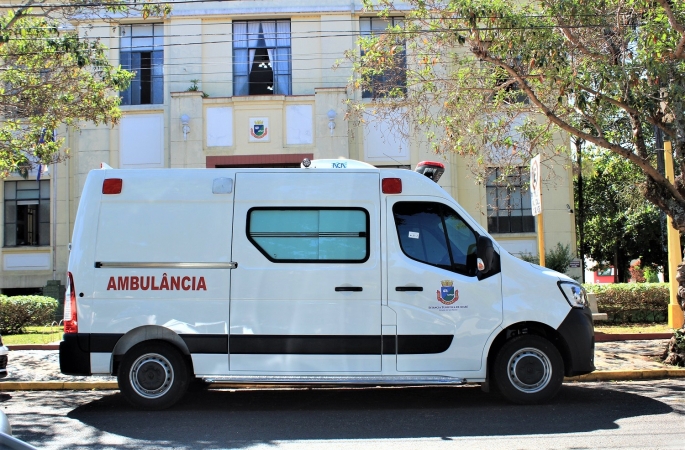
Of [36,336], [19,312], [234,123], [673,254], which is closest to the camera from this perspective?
[673,254]

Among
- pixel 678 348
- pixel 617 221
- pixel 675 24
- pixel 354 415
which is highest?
pixel 675 24

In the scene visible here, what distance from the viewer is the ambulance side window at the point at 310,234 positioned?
7613 millimetres

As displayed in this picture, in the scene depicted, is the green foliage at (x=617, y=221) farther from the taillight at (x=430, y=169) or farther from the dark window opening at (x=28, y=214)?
the taillight at (x=430, y=169)

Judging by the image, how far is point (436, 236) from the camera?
770 centimetres

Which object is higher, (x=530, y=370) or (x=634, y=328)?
(x=530, y=370)

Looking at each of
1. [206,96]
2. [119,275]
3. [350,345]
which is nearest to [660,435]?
[350,345]

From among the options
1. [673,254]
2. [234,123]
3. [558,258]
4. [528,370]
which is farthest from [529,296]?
[234,123]

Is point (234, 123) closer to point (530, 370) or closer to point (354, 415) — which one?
point (354, 415)

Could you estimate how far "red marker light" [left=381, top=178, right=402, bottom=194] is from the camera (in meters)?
7.73

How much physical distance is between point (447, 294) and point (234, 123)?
43.3 ft

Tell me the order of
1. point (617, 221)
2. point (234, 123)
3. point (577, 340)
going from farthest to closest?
point (617, 221) < point (234, 123) < point (577, 340)

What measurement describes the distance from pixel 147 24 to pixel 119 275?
1453 centimetres

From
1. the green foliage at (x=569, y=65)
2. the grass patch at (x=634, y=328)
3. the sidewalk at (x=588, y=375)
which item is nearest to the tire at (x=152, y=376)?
the sidewalk at (x=588, y=375)

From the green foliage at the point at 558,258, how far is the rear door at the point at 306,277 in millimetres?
12849
